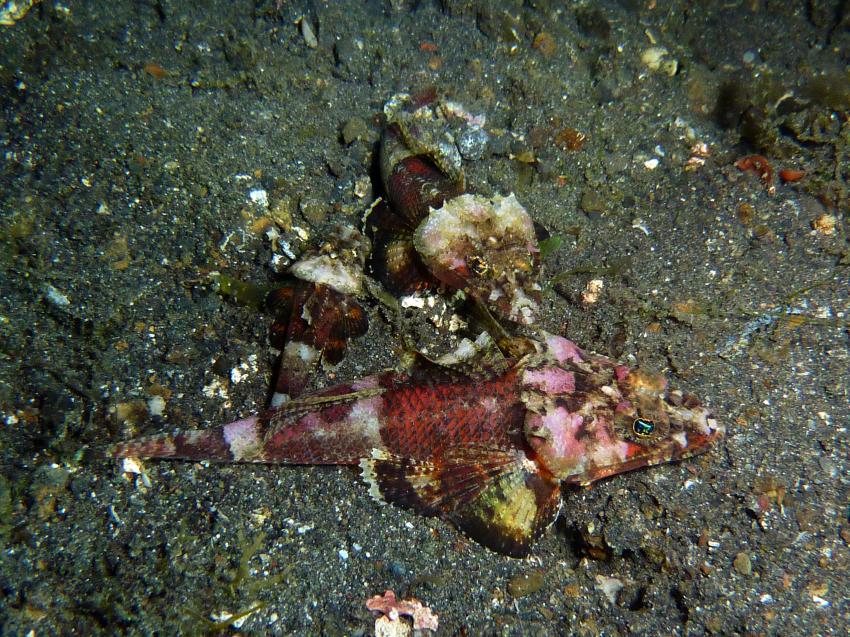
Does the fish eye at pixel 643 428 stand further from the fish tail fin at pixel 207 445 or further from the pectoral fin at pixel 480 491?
the fish tail fin at pixel 207 445

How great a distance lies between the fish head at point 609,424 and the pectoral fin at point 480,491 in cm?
21

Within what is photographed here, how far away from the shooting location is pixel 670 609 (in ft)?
10.2

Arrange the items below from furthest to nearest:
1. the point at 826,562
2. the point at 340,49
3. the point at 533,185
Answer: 1. the point at 340,49
2. the point at 533,185
3. the point at 826,562

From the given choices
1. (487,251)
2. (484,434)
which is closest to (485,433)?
(484,434)

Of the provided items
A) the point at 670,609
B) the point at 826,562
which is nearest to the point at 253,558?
the point at 670,609

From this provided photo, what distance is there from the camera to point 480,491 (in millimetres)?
3564

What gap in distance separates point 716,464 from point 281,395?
3349mm

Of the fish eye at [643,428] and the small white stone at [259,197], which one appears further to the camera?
the small white stone at [259,197]

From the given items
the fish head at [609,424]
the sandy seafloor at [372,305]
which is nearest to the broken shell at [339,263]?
the sandy seafloor at [372,305]

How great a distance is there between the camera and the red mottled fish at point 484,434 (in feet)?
Result: 10.9

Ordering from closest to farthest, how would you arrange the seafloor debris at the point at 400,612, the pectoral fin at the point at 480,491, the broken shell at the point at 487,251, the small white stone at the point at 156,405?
1. the seafloor debris at the point at 400,612
2. the pectoral fin at the point at 480,491
3. the small white stone at the point at 156,405
4. the broken shell at the point at 487,251

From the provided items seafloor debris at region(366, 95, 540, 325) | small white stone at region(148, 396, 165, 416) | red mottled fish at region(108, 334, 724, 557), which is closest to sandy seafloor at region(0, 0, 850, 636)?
small white stone at region(148, 396, 165, 416)

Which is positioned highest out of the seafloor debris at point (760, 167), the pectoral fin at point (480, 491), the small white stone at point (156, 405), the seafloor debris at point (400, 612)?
the seafloor debris at point (760, 167)

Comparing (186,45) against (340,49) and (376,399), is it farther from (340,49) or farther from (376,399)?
(376,399)
